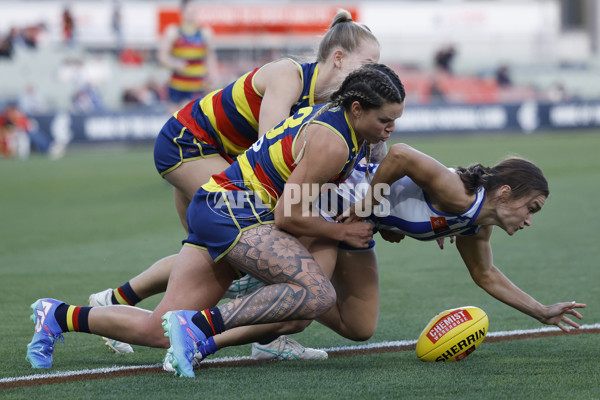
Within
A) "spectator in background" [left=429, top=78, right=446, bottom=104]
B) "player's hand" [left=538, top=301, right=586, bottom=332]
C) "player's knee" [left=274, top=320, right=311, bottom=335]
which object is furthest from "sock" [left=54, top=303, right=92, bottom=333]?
"spectator in background" [left=429, top=78, right=446, bottom=104]

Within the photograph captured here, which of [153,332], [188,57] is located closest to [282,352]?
[153,332]

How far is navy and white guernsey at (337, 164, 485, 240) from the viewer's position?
4586 millimetres

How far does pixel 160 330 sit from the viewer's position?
4562mm

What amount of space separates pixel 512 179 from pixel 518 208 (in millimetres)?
150

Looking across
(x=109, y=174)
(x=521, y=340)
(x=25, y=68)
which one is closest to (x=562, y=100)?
(x=109, y=174)

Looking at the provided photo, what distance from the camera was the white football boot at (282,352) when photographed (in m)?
4.93

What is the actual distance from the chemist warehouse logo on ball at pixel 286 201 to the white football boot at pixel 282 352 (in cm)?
77

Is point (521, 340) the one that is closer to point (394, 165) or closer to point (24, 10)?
point (394, 165)

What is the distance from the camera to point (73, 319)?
15.2 feet

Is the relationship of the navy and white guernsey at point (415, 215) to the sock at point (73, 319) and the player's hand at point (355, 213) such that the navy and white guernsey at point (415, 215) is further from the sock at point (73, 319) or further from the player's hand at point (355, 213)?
the sock at point (73, 319)

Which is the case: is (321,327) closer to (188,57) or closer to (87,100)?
(188,57)

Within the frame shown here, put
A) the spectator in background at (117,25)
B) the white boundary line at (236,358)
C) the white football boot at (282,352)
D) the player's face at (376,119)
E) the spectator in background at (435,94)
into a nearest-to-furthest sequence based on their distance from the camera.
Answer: the player's face at (376,119)
the white boundary line at (236,358)
the white football boot at (282,352)
the spectator in background at (435,94)
the spectator in background at (117,25)

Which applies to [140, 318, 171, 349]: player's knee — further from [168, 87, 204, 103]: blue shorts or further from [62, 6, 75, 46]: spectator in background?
[62, 6, 75, 46]: spectator in background

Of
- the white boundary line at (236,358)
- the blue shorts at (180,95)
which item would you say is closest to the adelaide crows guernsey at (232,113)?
the white boundary line at (236,358)
